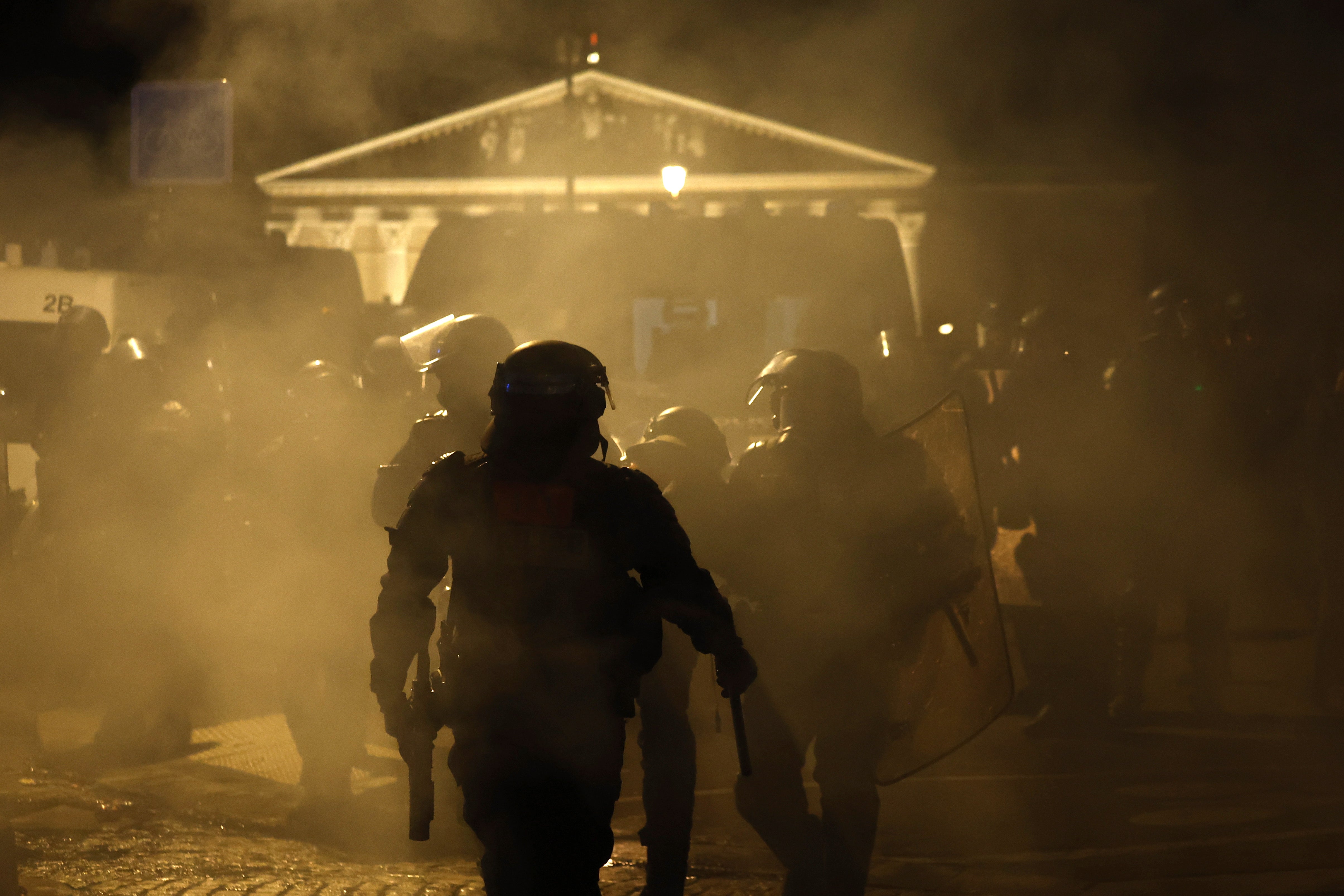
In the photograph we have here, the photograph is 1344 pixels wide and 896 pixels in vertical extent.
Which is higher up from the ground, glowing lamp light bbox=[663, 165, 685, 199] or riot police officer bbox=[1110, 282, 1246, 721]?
glowing lamp light bbox=[663, 165, 685, 199]

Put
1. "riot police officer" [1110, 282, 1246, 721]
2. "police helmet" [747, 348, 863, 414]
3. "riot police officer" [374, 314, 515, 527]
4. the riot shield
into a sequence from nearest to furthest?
the riot shield → "police helmet" [747, 348, 863, 414] → "riot police officer" [374, 314, 515, 527] → "riot police officer" [1110, 282, 1246, 721]

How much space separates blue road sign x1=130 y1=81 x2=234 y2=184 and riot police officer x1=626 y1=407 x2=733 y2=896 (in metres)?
3.56

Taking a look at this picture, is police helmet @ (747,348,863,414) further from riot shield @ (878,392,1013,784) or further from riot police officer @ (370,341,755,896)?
riot police officer @ (370,341,755,896)

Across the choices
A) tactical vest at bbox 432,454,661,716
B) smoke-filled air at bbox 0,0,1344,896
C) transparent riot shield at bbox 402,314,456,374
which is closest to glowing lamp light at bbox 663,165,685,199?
smoke-filled air at bbox 0,0,1344,896

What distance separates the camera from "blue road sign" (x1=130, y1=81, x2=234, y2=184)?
19.8 ft

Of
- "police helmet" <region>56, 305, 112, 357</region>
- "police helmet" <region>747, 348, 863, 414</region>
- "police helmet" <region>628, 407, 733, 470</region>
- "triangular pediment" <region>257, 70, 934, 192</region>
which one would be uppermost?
"triangular pediment" <region>257, 70, 934, 192</region>

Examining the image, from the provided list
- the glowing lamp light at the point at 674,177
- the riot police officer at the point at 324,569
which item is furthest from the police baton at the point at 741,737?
the glowing lamp light at the point at 674,177

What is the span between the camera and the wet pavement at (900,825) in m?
3.45

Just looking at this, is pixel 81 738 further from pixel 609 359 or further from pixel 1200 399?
pixel 1200 399

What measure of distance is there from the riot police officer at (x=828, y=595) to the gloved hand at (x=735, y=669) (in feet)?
2.37

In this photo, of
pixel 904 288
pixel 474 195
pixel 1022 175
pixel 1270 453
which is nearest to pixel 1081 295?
pixel 1022 175

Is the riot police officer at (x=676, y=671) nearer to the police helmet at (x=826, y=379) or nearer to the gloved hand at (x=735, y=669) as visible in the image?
the police helmet at (x=826, y=379)

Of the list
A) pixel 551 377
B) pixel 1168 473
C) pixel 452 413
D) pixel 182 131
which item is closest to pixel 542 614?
pixel 551 377

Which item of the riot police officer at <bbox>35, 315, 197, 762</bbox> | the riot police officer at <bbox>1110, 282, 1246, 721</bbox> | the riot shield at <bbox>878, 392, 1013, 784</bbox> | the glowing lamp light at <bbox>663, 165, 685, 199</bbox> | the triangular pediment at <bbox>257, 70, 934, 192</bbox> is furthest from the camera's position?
the triangular pediment at <bbox>257, 70, 934, 192</bbox>
